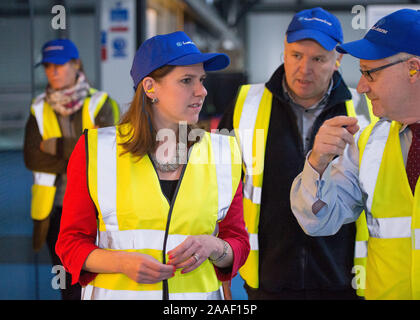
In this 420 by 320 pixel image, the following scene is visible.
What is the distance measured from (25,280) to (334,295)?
1.69 meters

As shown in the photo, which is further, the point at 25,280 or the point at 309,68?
the point at 25,280

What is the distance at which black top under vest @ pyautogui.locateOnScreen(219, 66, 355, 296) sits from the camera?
6.79 ft

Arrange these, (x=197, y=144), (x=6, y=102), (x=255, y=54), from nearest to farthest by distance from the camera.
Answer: (x=197, y=144)
(x=6, y=102)
(x=255, y=54)

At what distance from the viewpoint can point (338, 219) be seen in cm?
165

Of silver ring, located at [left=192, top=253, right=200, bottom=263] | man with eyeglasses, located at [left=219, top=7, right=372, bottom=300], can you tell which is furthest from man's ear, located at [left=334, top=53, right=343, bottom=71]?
silver ring, located at [left=192, top=253, right=200, bottom=263]

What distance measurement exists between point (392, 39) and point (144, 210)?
83 cm

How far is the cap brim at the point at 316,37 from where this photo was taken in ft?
6.51

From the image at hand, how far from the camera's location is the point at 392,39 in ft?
4.92

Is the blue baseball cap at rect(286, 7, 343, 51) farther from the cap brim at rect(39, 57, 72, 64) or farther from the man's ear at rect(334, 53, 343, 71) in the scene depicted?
the cap brim at rect(39, 57, 72, 64)

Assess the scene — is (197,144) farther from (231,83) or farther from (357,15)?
(231,83)

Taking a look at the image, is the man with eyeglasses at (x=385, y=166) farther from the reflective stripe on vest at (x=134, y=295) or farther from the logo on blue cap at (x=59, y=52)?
the logo on blue cap at (x=59, y=52)

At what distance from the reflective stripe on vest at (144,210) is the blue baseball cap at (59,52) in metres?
1.29

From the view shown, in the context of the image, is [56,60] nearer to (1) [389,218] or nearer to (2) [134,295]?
(2) [134,295]

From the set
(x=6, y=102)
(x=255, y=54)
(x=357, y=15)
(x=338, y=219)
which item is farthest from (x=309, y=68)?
(x=255, y=54)
